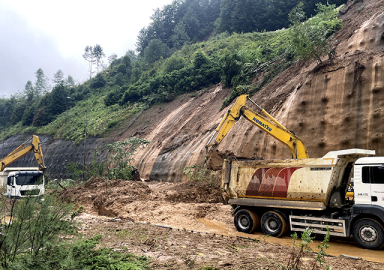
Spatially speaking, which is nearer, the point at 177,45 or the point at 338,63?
the point at 338,63

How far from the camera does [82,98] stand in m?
72.6

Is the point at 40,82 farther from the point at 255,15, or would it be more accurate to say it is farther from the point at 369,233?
the point at 369,233

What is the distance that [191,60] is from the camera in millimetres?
51219

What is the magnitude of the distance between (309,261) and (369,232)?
2761mm

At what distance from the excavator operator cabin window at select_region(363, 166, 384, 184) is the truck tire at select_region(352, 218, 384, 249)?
1049 millimetres

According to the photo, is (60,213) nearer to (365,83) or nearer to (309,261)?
(309,261)

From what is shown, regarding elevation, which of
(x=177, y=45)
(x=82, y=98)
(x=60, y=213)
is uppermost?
(x=177, y=45)

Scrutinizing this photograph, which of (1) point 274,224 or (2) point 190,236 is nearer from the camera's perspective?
(2) point 190,236

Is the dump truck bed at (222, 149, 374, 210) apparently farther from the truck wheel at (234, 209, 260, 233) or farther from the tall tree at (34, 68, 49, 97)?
the tall tree at (34, 68, 49, 97)

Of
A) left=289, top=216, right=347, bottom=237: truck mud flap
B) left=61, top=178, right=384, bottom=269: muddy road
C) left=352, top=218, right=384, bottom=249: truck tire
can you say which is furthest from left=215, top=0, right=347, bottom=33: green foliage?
left=352, top=218, right=384, bottom=249: truck tire

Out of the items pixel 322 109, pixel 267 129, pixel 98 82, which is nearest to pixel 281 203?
pixel 267 129

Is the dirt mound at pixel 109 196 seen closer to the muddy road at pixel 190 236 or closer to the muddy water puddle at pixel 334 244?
the muddy road at pixel 190 236

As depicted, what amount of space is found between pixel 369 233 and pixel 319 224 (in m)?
1.38

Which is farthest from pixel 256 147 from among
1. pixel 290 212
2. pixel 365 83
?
pixel 290 212
